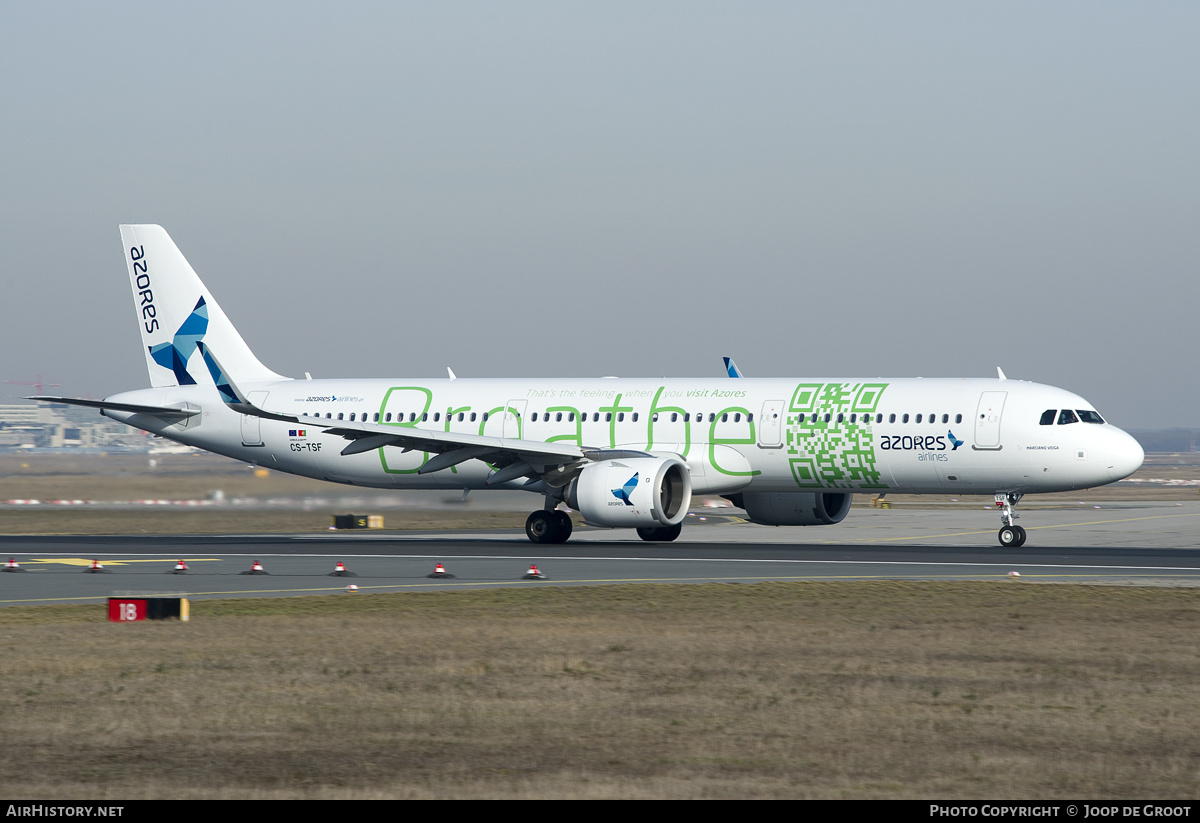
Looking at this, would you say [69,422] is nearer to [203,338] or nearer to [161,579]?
[203,338]

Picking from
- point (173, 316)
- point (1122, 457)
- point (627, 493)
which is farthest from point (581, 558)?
point (173, 316)

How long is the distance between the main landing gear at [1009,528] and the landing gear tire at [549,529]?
1092cm

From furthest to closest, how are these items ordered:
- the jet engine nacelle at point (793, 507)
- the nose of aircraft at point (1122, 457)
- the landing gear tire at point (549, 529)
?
the jet engine nacelle at point (793, 507) < the landing gear tire at point (549, 529) < the nose of aircraft at point (1122, 457)

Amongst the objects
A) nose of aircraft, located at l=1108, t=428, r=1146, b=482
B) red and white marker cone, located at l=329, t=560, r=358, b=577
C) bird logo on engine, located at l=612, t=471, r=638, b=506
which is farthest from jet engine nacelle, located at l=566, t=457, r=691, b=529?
nose of aircraft, located at l=1108, t=428, r=1146, b=482

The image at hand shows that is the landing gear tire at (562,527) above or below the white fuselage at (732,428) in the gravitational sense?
below

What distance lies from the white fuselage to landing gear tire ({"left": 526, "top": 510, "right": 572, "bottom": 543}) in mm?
2114

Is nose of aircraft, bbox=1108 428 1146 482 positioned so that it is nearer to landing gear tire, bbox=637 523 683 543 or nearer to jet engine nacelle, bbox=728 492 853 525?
jet engine nacelle, bbox=728 492 853 525

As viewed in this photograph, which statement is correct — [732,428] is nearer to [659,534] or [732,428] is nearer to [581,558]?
[659,534]

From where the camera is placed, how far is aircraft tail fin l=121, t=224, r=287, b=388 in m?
43.9

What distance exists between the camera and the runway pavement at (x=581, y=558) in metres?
25.8

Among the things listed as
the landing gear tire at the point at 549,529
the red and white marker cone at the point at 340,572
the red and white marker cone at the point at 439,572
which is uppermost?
the landing gear tire at the point at 549,529

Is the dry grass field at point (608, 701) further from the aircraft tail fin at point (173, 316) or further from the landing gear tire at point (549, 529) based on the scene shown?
the aircraft tail fin at point (173, 316)

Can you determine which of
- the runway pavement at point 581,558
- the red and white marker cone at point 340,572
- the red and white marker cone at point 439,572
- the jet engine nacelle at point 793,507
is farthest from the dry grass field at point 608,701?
the jet engine nacelle at point 793,507
